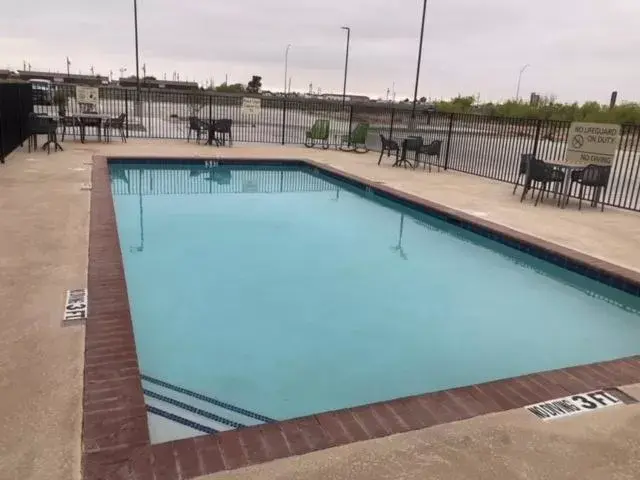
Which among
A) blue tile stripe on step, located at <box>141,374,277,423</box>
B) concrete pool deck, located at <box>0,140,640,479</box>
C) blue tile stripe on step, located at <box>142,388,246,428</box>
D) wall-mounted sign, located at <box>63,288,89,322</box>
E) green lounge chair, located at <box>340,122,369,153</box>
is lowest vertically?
blue tile stripe on step, located at <box>141,374,277,423</box>

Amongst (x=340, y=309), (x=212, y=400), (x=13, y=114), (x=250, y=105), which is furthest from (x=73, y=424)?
(x=250, y=105)

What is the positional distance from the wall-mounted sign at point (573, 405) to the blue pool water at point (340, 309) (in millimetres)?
873

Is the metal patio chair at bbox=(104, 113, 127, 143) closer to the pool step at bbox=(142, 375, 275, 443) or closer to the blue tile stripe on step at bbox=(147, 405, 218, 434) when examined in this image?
the pool step at bbox=(142, 375, 275, 443)

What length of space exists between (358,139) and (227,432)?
537 inches

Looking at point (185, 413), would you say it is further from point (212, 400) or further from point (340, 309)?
point (340, 309)

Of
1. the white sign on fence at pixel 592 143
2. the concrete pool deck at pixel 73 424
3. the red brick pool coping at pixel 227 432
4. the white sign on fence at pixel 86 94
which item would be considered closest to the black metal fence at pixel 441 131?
the white sign on fence at pixel 592 143

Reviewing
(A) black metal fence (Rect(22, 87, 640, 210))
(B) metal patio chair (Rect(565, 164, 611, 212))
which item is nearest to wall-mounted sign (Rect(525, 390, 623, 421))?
(B) metal patio chair (Rect(565, 164, 611, 212))

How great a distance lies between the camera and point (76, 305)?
3.36 meters

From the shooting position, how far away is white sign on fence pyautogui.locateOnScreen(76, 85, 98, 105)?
45.2 feet

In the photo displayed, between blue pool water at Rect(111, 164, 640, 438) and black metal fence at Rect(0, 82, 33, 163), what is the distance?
3499mm

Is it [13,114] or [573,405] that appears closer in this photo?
[573,405]

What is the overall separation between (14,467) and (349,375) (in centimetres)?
209

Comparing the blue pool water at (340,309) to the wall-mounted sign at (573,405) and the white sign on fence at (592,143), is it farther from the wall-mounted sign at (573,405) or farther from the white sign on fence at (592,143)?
the white sign on fence at (592,143)

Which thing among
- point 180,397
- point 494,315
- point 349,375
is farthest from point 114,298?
point 494,315
